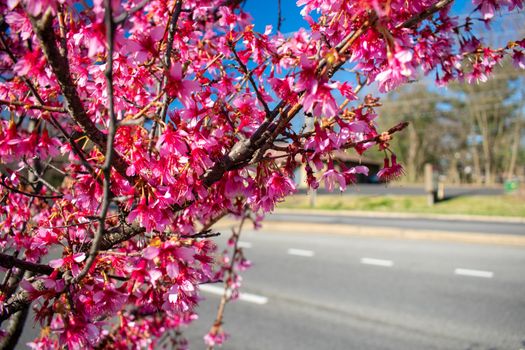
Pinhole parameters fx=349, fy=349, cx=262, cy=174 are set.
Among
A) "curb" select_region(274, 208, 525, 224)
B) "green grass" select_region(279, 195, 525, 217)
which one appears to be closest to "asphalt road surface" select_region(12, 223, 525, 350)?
"curb" select_region(274, 208, 525, 224)

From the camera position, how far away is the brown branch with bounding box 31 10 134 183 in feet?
2.83

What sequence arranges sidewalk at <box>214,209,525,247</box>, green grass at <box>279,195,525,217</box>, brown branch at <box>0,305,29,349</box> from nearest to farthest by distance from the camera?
brown branch at <box>0,305,29,349</box> → sidewalk at <box>214,209,525,247</box> → green grass at <box>279,195,525,217</box>

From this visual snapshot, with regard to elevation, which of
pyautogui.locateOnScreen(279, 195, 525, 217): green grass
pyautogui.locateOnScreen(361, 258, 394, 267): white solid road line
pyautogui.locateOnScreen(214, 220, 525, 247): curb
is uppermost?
pyautogui.locateOnScreen(279, 195, 525, 217): green grass

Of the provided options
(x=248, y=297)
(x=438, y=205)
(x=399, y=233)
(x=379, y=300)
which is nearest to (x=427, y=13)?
(x=379, y=300)

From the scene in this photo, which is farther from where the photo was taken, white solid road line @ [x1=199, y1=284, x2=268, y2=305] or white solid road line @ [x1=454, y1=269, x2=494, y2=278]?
white solid road line @ [x1=454, y1=269, x2=494, y2=278]

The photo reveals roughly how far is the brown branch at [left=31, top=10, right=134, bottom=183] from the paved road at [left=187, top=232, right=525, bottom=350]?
4.33m

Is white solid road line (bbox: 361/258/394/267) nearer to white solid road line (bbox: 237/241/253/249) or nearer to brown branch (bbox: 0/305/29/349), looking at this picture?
white solid road line (bbox: 237/241/253/249)

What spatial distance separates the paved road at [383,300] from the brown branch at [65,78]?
14.2 ft

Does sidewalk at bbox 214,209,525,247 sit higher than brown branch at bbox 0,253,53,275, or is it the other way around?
brown branch at bbox 0,253,53,275

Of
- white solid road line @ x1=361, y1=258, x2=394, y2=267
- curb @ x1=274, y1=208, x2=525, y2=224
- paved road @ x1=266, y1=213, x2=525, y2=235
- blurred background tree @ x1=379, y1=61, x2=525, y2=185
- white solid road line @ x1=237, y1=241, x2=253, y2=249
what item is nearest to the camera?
white solid road line @ x1=361, y1=258, x2=394, y2=267

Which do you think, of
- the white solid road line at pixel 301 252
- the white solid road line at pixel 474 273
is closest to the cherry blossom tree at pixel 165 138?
the white solid road line at pixel 474 273

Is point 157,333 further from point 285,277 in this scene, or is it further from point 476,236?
point 476,236

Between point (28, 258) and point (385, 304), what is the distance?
18.0 feet

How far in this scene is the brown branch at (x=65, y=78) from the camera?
86 centimetres
